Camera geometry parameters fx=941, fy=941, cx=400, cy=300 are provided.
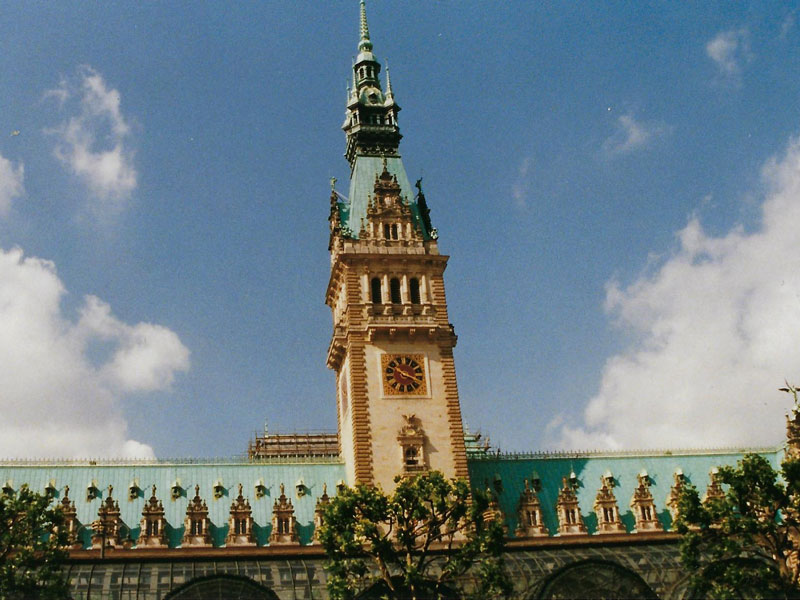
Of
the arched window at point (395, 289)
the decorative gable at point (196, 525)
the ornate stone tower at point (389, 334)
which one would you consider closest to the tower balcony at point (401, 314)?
the ornate stone tower at point (389, 334)

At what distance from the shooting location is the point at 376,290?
8550cm

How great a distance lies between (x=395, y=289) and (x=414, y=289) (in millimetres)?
1765

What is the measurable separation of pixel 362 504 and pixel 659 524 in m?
31.7

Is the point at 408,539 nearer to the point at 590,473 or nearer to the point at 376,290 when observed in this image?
the point at 376,290

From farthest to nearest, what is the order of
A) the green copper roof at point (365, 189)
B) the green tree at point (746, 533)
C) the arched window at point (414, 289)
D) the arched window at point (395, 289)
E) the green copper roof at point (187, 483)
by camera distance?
the green copper roof at point (365, 189) → the arched window at point (414, 289) → the arched window at point (395, 289) → the green copper roof at point (187, 483) → the green tree at point (746, 533)

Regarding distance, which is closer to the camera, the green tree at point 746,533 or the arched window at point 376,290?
the green tree at point 746,533

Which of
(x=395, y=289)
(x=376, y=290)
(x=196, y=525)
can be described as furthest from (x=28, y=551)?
(x=395, y=289)

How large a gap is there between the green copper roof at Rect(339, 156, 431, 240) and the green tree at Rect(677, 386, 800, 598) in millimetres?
37435

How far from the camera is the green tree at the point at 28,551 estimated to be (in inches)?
2243

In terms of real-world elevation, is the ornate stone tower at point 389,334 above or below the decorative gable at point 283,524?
above

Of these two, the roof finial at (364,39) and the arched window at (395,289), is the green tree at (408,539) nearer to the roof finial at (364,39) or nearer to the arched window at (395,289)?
the arched window at (395,289)

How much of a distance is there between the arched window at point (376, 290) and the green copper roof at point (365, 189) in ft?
18.0

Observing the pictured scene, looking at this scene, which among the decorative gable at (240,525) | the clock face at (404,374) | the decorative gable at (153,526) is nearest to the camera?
the decorative gable at (153,526)

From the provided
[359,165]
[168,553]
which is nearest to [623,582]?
[168,553]
